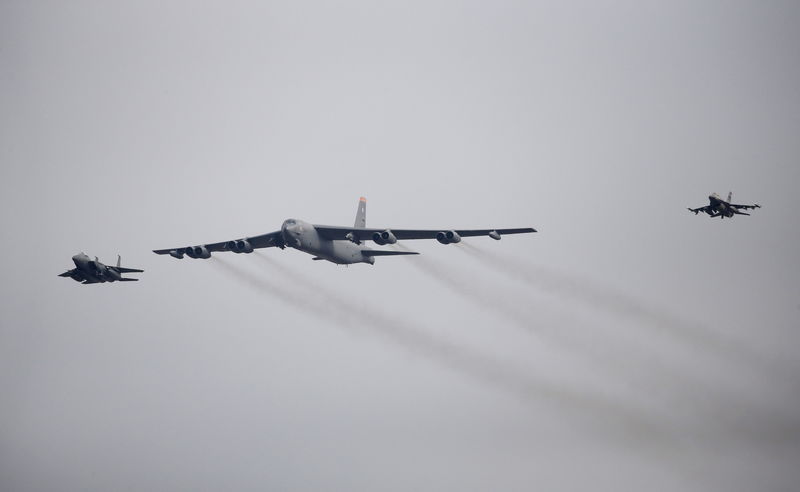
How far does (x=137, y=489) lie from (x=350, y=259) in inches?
1048

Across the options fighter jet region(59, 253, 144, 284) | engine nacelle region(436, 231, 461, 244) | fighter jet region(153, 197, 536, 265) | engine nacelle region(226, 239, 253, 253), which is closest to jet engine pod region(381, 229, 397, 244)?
fighter jet region(153, 197, 536, 265)

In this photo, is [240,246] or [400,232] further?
[240,246]

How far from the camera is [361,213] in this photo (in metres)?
71.4

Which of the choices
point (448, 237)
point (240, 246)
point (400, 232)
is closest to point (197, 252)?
point (240, 246)

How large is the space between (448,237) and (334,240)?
31.5ft

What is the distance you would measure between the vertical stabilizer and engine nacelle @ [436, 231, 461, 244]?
58.5 ft

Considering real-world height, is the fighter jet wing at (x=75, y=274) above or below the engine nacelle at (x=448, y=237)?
below

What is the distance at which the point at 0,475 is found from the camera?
8394 cm

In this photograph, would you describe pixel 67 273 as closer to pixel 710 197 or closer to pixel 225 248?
pixel 225 248

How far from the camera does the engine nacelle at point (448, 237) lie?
53.4 metres

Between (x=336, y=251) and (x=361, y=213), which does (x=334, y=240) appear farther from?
(x=361, y=213)

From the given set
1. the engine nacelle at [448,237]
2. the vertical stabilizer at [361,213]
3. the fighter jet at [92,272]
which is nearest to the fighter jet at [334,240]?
the engine nacelle at [448,237]

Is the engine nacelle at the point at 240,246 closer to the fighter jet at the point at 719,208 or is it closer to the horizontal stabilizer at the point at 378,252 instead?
the horizontal stabilizer at the point at 378,252

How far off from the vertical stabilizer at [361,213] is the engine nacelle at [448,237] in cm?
1782
